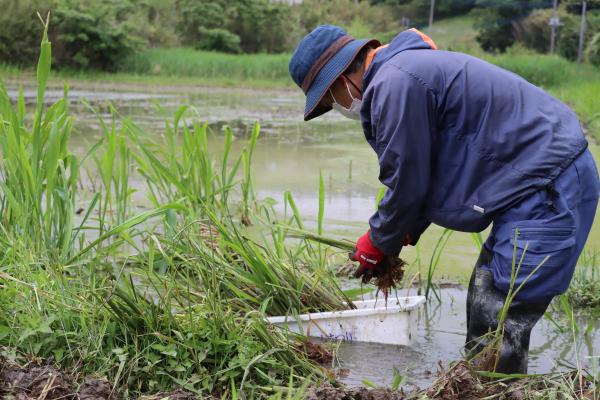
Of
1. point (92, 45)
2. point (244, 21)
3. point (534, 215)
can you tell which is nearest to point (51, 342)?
point (534, 215)

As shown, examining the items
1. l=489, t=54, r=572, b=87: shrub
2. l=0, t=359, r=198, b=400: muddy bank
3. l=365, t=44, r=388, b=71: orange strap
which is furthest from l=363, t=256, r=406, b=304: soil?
l=489, t=54, r=572, b=87: shrub

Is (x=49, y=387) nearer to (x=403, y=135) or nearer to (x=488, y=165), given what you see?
(x=403, y=135)

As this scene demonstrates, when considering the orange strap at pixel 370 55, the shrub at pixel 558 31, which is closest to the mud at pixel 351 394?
the orange strap at pixel 370 55

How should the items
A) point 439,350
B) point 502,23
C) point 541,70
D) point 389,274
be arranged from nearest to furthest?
point 389,274, point 439,350, point 541,70, point 502,23

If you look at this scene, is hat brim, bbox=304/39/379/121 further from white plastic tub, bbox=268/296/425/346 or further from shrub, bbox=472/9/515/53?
shrub, bbox=472/9/515/53

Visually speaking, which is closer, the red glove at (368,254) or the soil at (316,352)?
the red glove at (368,254)

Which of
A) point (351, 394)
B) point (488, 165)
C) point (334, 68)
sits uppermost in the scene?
point (334, 68)

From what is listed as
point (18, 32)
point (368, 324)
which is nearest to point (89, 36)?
point (18, 32)

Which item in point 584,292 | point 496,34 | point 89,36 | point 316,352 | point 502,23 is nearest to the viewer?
point 316,352

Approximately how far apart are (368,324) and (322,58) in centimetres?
100

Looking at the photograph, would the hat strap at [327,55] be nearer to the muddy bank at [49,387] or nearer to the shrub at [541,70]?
the muddy bank at [49,387]

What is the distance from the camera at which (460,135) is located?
2.28m

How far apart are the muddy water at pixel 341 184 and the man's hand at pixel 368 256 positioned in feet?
1.04

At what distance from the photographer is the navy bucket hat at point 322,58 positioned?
7.88 feet
